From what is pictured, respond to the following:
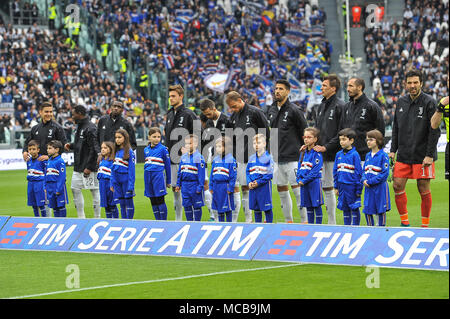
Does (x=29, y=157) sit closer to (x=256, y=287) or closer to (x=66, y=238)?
(x=66, y=238)

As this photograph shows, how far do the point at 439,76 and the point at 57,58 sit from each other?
691 inches

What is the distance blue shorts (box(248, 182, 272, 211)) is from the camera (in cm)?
1216

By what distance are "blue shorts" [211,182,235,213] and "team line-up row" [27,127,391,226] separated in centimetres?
1

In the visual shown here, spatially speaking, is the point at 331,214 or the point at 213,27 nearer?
the point at 331,214

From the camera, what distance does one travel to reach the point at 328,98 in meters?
12.3

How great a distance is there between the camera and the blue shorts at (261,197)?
39.9 ft

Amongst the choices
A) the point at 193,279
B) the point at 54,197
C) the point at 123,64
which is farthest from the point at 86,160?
the point at 123,64

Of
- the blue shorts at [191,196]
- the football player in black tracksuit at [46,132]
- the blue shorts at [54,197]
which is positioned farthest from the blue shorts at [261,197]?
the football player in black tracksuit at [46,132]

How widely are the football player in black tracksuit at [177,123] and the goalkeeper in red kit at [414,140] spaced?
3292 mm

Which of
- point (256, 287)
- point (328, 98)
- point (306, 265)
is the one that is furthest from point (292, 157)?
point (256, 287)

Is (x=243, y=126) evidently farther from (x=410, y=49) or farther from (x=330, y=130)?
(x=410, y=49)

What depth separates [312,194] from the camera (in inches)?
469

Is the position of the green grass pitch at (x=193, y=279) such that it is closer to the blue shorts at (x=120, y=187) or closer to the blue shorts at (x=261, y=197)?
the blue shorts at (x=261, y=197)
